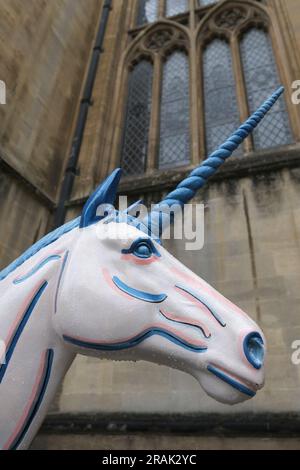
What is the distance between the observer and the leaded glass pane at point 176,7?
10.2 m

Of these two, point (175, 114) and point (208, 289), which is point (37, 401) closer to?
point (208, 289)

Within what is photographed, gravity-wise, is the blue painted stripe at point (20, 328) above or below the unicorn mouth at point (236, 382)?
above

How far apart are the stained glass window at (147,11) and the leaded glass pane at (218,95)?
2.56m

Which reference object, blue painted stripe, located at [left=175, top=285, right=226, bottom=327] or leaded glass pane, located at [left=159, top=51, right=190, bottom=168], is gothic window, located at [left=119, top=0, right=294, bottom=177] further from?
blue painted stripe, located at [left=175, top=285, right=226, bottom=327]

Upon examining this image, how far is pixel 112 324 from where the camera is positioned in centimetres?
134

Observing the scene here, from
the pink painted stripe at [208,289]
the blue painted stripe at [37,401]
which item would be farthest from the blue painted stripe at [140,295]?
the blue painted stripe at [37,401]

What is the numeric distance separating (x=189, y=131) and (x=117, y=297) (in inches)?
269

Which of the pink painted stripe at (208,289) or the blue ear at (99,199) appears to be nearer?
the pink painted stripe at (208,289)

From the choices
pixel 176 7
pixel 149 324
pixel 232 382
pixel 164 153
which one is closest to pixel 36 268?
pixel 149 324

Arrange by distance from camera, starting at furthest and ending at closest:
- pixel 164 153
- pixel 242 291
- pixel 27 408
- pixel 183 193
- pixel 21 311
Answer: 1. pixel 164 153
2. pixel 242 291
3. pixel 183 193
4. pixel 21 311
5. pixel 27 408

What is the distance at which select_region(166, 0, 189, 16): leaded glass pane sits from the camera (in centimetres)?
1024

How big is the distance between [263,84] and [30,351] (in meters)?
7.99

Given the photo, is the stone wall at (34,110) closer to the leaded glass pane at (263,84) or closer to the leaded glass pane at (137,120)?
the leaded glass pane at (137,120)
